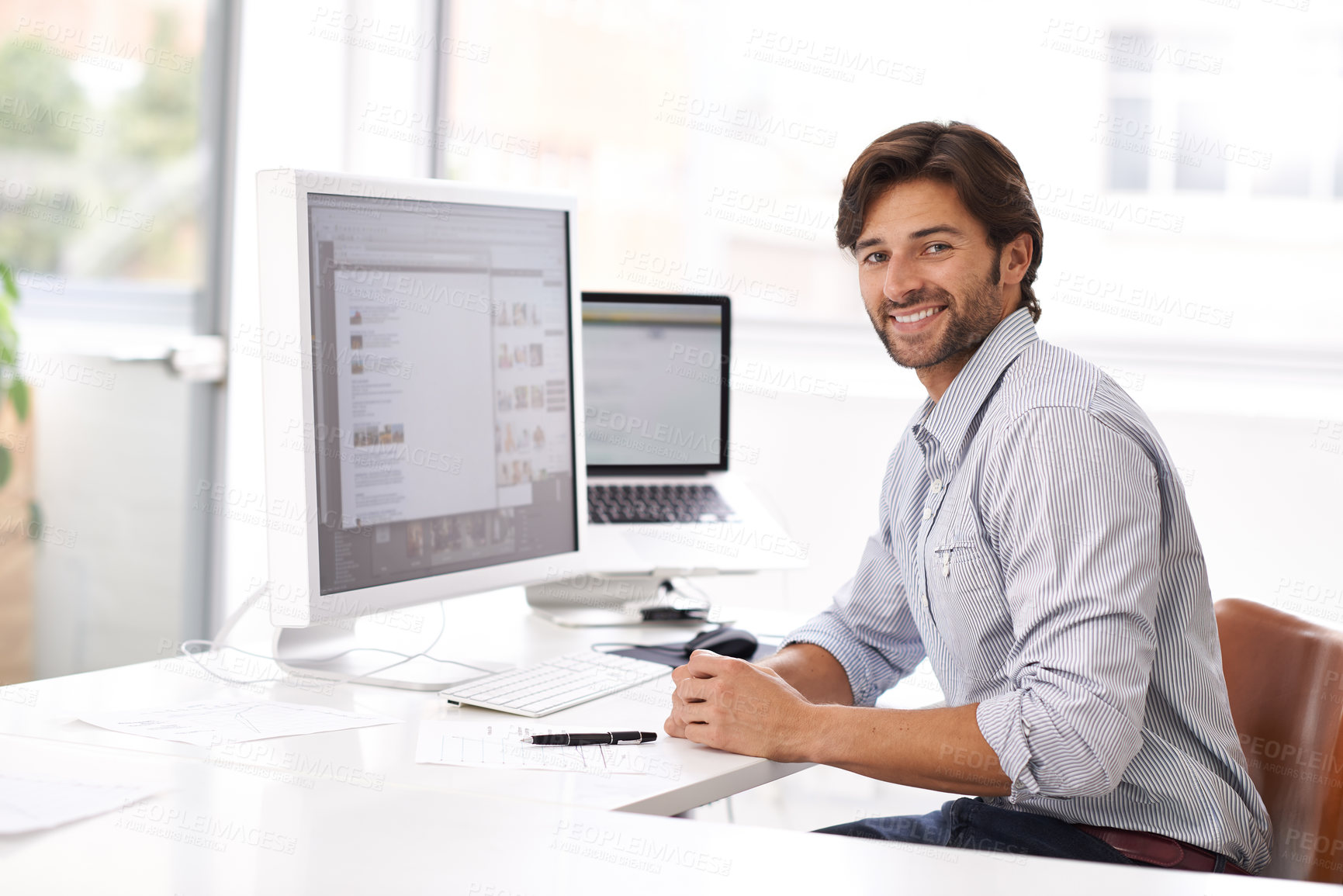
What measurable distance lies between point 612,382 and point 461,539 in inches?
23.5

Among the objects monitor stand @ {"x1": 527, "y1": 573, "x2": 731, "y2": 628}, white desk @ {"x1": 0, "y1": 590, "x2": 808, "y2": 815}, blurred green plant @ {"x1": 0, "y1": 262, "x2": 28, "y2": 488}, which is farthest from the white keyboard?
blurred green plant @ {"x1": 0, "y1": 262, "x2": 28, "y2": 488}

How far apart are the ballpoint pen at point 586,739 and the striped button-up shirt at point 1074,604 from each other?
1.18ft

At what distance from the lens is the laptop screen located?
6.64ft

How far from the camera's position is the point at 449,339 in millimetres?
1476

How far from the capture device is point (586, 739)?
1208mm

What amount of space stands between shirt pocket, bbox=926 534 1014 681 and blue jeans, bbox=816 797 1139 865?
6.1 inches

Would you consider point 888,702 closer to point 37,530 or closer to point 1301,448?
point 1301,448

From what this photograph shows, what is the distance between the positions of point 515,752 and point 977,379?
704 mm

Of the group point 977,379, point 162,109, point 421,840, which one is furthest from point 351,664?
point 162,109

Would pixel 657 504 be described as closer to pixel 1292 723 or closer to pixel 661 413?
pixel 661 413

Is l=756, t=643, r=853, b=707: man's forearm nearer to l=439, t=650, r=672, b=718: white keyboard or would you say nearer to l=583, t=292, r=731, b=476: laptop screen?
l=439, t=650, r=672, b=718: white keyboard

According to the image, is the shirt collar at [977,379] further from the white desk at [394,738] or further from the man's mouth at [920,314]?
the white desk at [394,738]

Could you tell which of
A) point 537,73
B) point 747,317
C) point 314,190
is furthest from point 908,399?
point 314,190

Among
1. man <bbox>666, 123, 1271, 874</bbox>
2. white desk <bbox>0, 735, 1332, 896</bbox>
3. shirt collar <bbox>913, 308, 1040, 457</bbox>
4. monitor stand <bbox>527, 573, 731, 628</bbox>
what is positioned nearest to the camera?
white desk <bbox>0, 735, 1332, 896</bbox>
